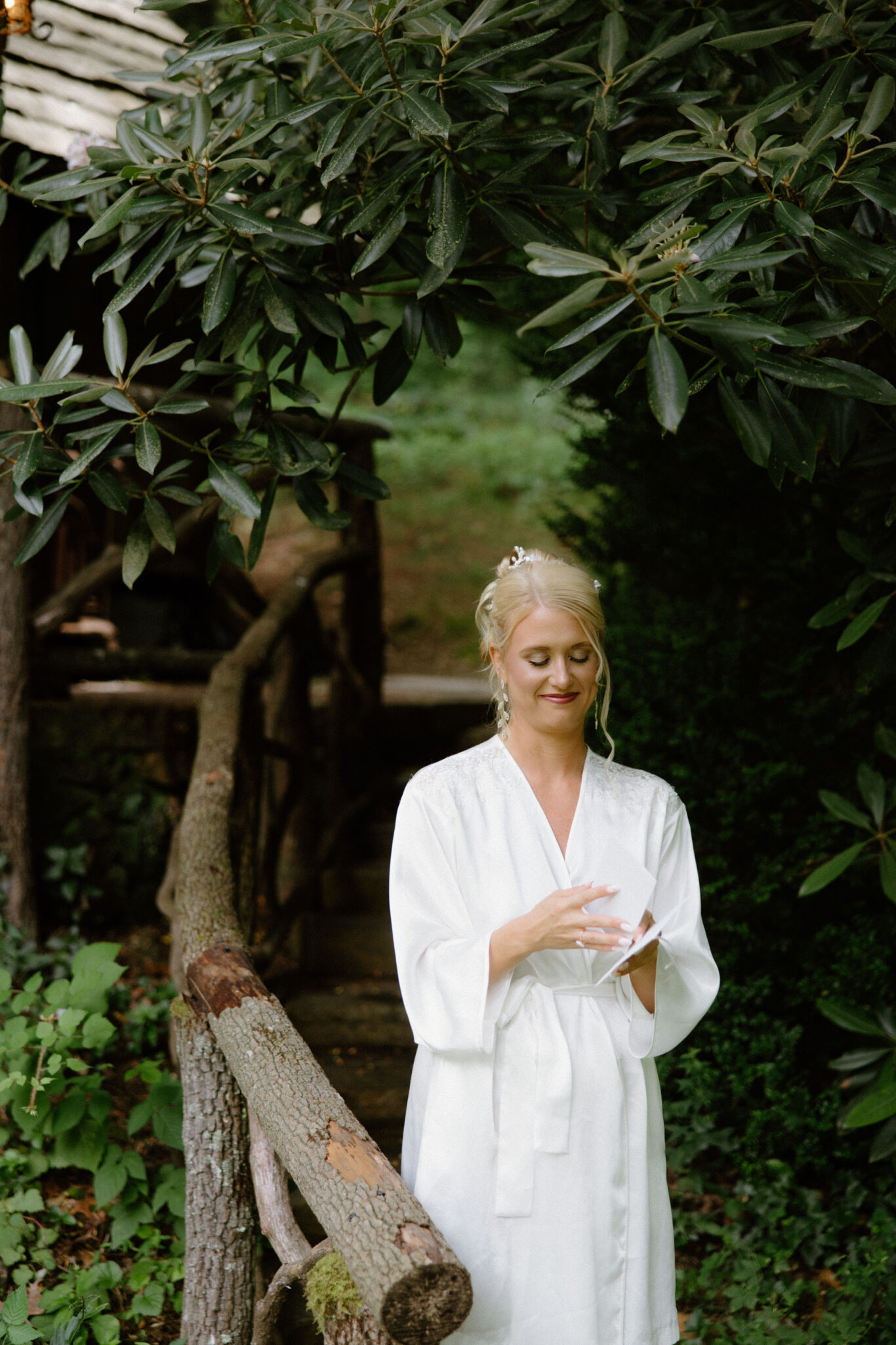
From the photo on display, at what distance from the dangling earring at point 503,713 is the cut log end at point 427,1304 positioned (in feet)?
3.08

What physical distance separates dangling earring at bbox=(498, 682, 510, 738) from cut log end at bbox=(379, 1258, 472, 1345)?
938 mm

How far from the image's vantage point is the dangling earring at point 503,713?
2.11 m

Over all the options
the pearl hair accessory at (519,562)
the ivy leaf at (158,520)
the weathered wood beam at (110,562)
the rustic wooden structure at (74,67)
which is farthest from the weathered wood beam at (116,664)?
the pearl hair accessory at (519,562)

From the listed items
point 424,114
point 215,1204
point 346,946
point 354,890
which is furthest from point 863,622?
point 354,890

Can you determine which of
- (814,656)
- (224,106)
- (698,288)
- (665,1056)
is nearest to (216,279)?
(224,106)

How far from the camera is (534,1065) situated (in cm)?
187

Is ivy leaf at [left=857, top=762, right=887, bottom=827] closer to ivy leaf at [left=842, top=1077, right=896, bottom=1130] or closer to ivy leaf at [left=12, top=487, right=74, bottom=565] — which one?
ivy leaf at [left=842, top=1077, right=896, bottom=1130]

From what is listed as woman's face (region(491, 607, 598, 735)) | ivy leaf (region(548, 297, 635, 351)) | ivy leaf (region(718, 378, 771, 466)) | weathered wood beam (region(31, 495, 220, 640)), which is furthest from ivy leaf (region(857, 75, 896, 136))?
weathered wood beam (region(31, 495, 220, 640))

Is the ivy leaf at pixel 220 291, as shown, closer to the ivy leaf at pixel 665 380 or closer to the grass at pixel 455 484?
the ivy leaf at pixel 665 380

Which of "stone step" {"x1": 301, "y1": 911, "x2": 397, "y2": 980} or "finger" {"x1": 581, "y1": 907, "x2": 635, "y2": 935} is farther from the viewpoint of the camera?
"stone step" {"x1": 301, "y1": 911, "x2": 397, "y2": 980}

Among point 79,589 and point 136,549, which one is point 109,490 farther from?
point 79,589

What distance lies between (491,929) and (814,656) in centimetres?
222

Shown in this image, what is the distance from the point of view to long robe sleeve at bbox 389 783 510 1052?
1813mm

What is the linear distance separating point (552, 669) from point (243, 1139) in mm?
1430
